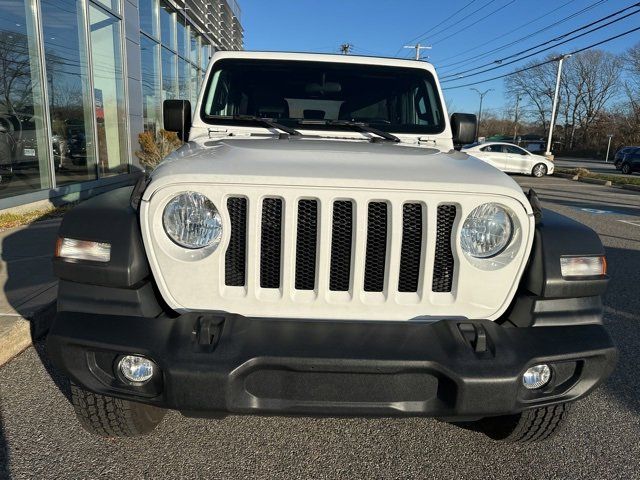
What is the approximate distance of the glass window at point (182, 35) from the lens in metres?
16.8

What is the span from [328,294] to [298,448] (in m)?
0.93

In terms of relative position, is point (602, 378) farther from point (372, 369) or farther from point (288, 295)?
point (288, 295)

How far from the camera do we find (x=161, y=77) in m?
14.8

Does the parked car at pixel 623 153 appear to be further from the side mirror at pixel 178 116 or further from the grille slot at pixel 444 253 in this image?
the grille slot at pixel 444 253

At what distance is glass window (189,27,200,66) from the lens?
18.5 m

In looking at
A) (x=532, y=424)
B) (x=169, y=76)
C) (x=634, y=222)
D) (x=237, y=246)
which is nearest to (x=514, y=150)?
(x=634, y=222)

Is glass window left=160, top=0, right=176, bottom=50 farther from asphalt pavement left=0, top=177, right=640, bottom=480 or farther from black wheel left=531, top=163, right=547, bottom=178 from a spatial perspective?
black wheel left=531, top=163, right=547, bottom=178

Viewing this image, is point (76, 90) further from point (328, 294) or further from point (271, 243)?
point (328, 294)

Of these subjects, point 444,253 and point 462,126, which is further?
point 462,126

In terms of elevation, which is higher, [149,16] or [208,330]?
[149,16]

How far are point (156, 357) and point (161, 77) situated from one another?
14744mm

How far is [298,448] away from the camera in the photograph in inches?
95.2

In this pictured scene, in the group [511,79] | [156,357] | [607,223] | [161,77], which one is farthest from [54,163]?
[511,79]

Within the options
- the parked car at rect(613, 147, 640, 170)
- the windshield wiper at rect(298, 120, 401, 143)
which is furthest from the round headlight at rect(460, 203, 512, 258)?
the parked car at rect(613, 147, 640, 170)
